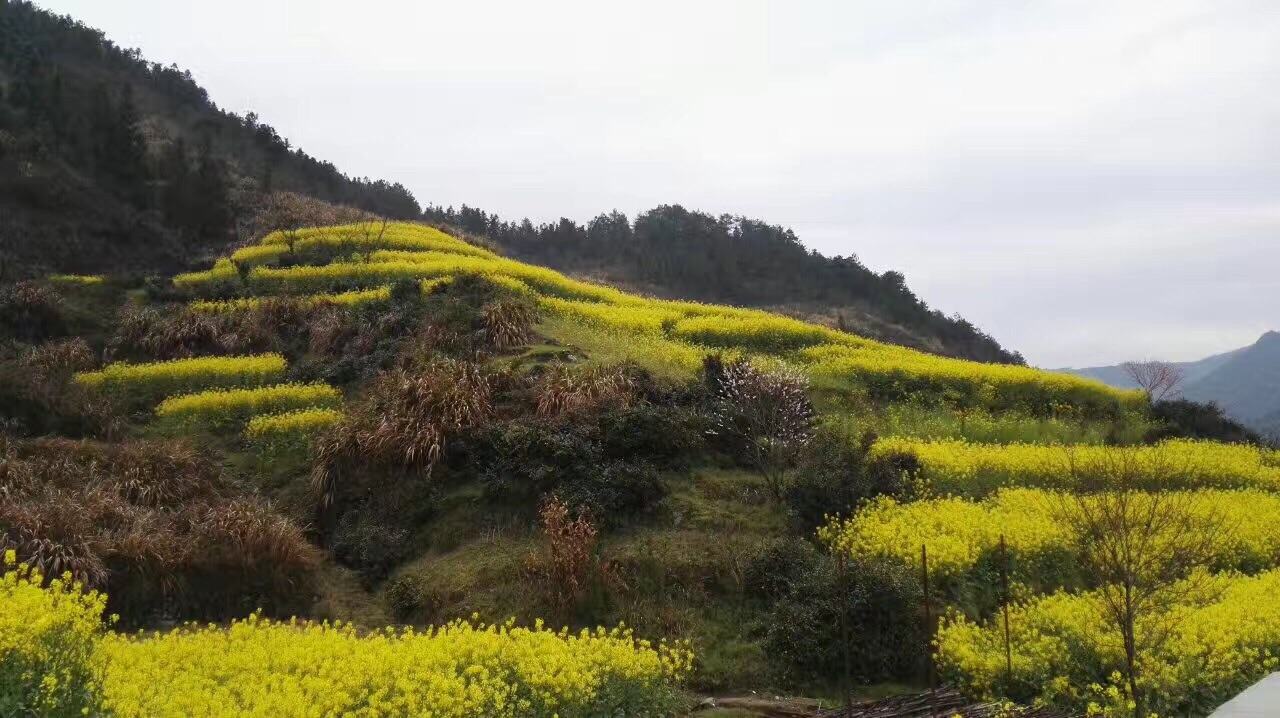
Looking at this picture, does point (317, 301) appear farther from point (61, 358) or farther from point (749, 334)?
point (749, 334)

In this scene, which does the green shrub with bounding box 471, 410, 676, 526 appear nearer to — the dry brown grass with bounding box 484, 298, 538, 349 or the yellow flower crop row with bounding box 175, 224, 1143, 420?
the dry brown grass with bounding box 484, 298, 538, 349

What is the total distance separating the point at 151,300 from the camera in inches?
1000

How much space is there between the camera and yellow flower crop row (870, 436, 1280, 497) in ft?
49.4

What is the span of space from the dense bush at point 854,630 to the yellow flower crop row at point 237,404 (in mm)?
11209

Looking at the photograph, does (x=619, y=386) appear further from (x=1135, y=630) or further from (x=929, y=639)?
(x=1135, y=630)

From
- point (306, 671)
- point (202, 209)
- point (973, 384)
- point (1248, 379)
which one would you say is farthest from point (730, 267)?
point (1248, 379)

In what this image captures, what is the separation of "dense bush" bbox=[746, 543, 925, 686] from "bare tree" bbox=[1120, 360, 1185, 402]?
1827 centimetres

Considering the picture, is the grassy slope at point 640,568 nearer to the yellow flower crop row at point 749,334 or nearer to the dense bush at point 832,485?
the dense bush at point 832,485

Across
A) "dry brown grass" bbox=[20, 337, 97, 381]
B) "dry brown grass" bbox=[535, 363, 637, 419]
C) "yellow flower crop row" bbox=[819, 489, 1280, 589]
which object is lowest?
"dry brown grass" bbox=[20, 337, 97, 381]

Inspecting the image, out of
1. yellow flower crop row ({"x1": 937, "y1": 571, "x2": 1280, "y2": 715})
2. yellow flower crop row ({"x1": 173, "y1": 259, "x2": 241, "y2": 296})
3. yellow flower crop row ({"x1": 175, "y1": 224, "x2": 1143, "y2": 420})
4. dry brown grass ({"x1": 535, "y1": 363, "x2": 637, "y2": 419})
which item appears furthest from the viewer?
yellow flower crop row ({"x1": 173, "y1": 259, "x2": 241, "y2": 296})

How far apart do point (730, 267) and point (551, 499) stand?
241 ft

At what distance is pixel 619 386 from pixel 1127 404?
15417 millimetres

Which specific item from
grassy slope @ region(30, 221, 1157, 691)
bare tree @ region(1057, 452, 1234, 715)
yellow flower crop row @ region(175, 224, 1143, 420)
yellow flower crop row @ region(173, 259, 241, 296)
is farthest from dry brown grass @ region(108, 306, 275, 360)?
bare tree @ region(1057, 452, 1234, 715)

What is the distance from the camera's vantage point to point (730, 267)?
3329 inches
